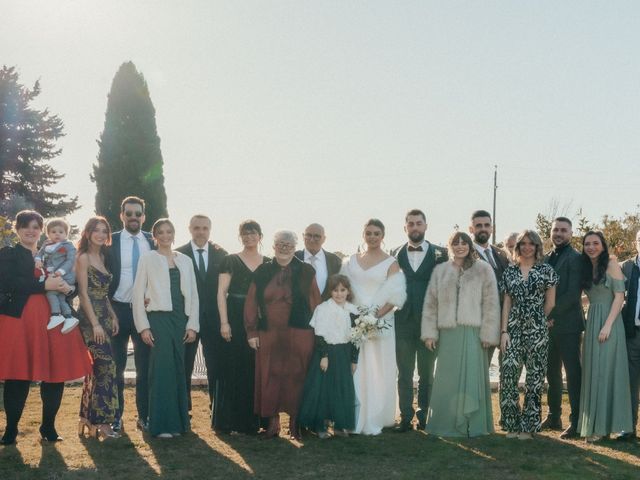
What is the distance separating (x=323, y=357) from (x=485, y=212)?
2.59m

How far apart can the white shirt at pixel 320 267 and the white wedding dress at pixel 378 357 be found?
12.3 inches

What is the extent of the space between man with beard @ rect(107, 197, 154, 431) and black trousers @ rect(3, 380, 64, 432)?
0.76 m

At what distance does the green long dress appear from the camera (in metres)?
7.35

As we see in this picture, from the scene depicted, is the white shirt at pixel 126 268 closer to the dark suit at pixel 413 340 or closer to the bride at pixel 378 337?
the bride at pixel 378 337

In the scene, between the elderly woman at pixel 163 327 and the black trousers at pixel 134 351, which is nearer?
the elderly woman at pixel 163 327

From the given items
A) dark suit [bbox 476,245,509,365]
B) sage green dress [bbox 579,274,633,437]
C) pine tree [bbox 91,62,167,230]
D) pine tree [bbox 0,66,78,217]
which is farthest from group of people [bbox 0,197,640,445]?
pine tree [bbox 0,66,78,217]

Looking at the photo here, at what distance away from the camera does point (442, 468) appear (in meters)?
6.30

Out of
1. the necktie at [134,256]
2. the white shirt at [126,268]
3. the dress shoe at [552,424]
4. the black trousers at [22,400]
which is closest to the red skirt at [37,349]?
the black trousers at [22,400]

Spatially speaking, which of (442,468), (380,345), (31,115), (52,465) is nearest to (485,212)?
(380,345)

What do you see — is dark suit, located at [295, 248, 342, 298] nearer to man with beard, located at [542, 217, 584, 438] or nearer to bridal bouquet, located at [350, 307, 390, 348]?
bridal bouquet, located at [350, 307, 390, 348]

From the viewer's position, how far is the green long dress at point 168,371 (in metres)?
7.35

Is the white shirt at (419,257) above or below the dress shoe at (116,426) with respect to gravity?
above

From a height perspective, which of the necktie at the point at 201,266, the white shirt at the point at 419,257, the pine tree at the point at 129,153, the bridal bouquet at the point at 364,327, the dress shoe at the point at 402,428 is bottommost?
the dress shoe at the point at 402,428

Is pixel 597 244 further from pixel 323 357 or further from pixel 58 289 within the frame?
pixel 58 289
